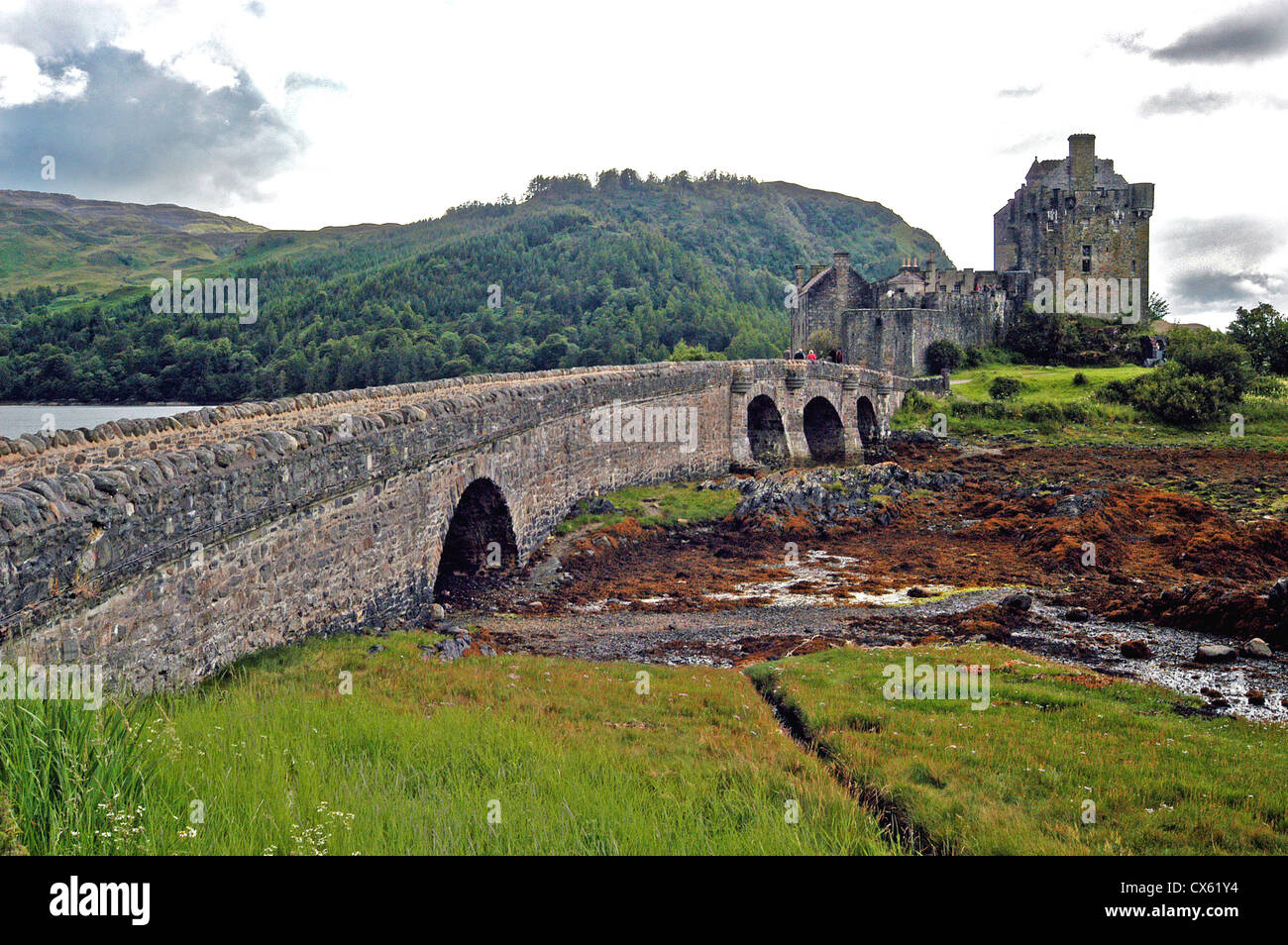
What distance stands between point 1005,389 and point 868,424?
285 inches

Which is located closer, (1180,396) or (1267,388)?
(1180,396)

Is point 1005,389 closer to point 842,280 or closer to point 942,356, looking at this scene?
point 942,356

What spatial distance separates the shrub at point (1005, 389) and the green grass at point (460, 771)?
41263mm

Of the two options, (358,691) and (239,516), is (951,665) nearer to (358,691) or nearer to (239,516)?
(358,691)

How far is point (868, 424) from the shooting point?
5003cm

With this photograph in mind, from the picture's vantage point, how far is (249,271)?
140 meters

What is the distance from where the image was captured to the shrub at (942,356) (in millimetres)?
55969

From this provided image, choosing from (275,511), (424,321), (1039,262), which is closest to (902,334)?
(1039,262)

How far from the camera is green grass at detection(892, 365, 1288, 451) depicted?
1690 inches

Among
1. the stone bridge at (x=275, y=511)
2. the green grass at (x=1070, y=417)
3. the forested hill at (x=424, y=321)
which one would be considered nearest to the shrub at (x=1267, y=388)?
the green grass at (x=1070, y=417)

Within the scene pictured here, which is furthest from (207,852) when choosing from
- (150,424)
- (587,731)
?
(150,424)

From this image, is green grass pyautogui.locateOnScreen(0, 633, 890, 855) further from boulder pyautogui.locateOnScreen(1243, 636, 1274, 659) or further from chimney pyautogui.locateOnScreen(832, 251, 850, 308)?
chimney pyautogui.locateOnScreen(832, 251, 850, 308)

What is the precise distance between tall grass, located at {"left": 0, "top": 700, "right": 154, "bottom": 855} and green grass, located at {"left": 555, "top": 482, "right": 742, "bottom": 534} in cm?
1857

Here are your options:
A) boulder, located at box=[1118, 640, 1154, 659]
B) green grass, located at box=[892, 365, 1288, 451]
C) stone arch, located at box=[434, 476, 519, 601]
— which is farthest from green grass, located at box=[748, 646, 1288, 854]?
green grass, located at box=[892, 365, 1288, 451]
